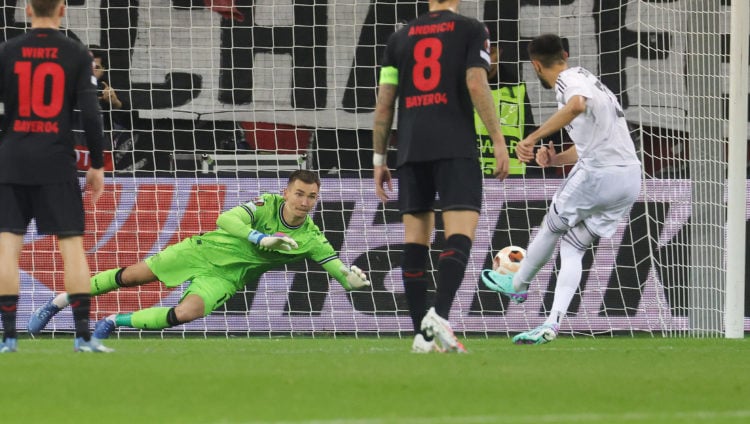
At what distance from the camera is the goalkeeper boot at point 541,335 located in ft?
25.6

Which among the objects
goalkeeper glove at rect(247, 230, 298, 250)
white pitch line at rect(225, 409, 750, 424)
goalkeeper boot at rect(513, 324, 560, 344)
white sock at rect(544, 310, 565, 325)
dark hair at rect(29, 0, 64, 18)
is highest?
dark hair at rect(29, 0, 64, 18)

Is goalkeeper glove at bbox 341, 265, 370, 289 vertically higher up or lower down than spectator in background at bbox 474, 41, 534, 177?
lower down

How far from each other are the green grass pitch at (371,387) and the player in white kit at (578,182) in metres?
1.13

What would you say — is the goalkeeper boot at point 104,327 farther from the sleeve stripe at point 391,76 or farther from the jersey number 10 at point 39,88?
the sleeve stripe at point 391,76

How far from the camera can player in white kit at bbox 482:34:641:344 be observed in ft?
26.2

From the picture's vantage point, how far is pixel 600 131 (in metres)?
8.20

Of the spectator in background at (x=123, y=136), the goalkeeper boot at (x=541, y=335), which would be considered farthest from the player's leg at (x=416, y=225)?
the spectator in background at (x=123, y=136)

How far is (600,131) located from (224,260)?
2.84 metres

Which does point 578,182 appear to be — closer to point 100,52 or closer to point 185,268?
point 185,268

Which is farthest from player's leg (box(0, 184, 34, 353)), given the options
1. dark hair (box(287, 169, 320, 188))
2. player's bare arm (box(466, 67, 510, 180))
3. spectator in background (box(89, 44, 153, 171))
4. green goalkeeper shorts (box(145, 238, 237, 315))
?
spectator in background (box(89, 44, 153, 171))

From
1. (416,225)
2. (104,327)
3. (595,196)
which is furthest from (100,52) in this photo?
(416,225)

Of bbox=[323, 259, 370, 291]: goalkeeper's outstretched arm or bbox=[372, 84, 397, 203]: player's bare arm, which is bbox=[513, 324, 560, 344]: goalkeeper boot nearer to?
bbox=[323, 259, 370, 291]: goalkeeper's outstretched arm

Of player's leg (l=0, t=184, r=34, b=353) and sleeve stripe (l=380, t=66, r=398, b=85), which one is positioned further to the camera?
sleeve stripe (l=380, t=66, r=398, b=85)

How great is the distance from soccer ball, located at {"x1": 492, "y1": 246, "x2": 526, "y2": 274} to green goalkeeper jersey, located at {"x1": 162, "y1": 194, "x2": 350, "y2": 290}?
1068 millimetres
